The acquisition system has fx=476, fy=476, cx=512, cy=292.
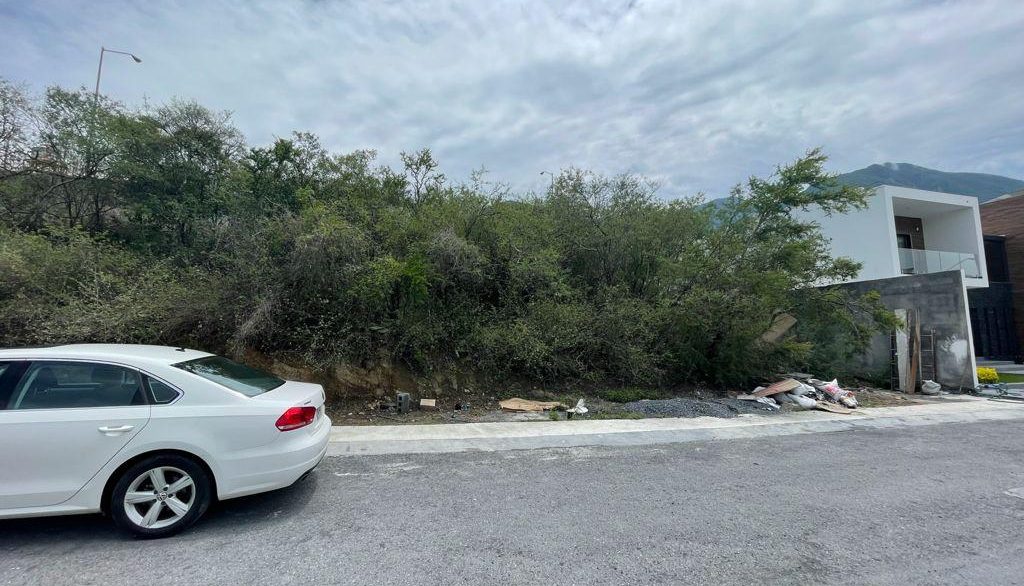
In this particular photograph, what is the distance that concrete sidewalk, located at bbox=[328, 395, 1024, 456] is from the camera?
6.77 meters

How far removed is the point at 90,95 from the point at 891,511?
17.5 m

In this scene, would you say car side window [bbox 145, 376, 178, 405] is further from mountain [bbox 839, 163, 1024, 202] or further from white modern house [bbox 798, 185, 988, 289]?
mountain [bbox 839, 163, 1024, 202]

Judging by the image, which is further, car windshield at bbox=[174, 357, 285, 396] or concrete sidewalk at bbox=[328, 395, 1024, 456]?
concrete sidewalk at bbox=[328, 395, 1024, 456]

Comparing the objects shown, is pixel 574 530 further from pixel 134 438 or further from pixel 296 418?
pixel 134 438

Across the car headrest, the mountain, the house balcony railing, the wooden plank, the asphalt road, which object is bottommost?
the asphalt road

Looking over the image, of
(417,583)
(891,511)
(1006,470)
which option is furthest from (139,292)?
(1006,470)

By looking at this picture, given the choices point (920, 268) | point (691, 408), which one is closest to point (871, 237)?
point (920, 268)

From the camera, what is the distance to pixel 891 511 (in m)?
4.55

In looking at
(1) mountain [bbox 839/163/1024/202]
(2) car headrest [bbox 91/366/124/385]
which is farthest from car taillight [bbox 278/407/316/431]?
(1) mountain [bbox 839/163/1024/202]

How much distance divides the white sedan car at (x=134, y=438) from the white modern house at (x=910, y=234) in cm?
1998

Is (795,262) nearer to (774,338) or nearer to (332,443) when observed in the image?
(774,338)

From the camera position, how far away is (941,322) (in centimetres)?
1358

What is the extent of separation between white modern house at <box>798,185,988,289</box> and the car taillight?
63.9 ft

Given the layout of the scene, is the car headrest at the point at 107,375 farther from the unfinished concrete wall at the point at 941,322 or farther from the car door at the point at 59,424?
the unfinished concrete wall at the point at 941,322
